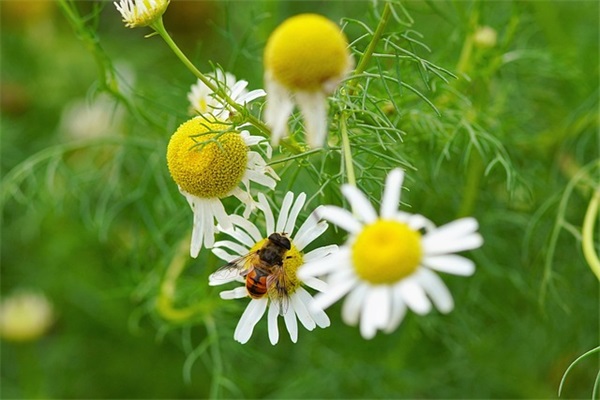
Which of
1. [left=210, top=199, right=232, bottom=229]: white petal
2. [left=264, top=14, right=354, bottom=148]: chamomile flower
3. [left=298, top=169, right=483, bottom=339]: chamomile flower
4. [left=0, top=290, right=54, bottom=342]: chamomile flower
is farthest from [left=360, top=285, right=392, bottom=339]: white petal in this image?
[left=0, top=290, right=54, bottom=342]: chamomile flower

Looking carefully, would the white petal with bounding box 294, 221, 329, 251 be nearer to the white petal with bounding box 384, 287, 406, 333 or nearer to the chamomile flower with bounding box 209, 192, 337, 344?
the chamomile flower with bounding box 209, 192, 337, 344

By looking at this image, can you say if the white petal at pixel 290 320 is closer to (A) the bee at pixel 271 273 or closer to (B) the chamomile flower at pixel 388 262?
(A) the bee at pixel 271 273

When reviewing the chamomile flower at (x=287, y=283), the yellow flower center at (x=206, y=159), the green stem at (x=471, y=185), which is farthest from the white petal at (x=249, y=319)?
the green stem at (x=471, y=185)

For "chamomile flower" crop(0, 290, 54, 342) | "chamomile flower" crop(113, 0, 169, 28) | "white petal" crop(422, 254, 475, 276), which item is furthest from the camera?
"chamomile flower" crop(0, 290, 54, 342)

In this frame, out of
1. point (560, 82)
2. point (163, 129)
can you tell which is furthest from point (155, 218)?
point (560, 82)

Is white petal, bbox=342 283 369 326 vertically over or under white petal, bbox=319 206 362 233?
under
